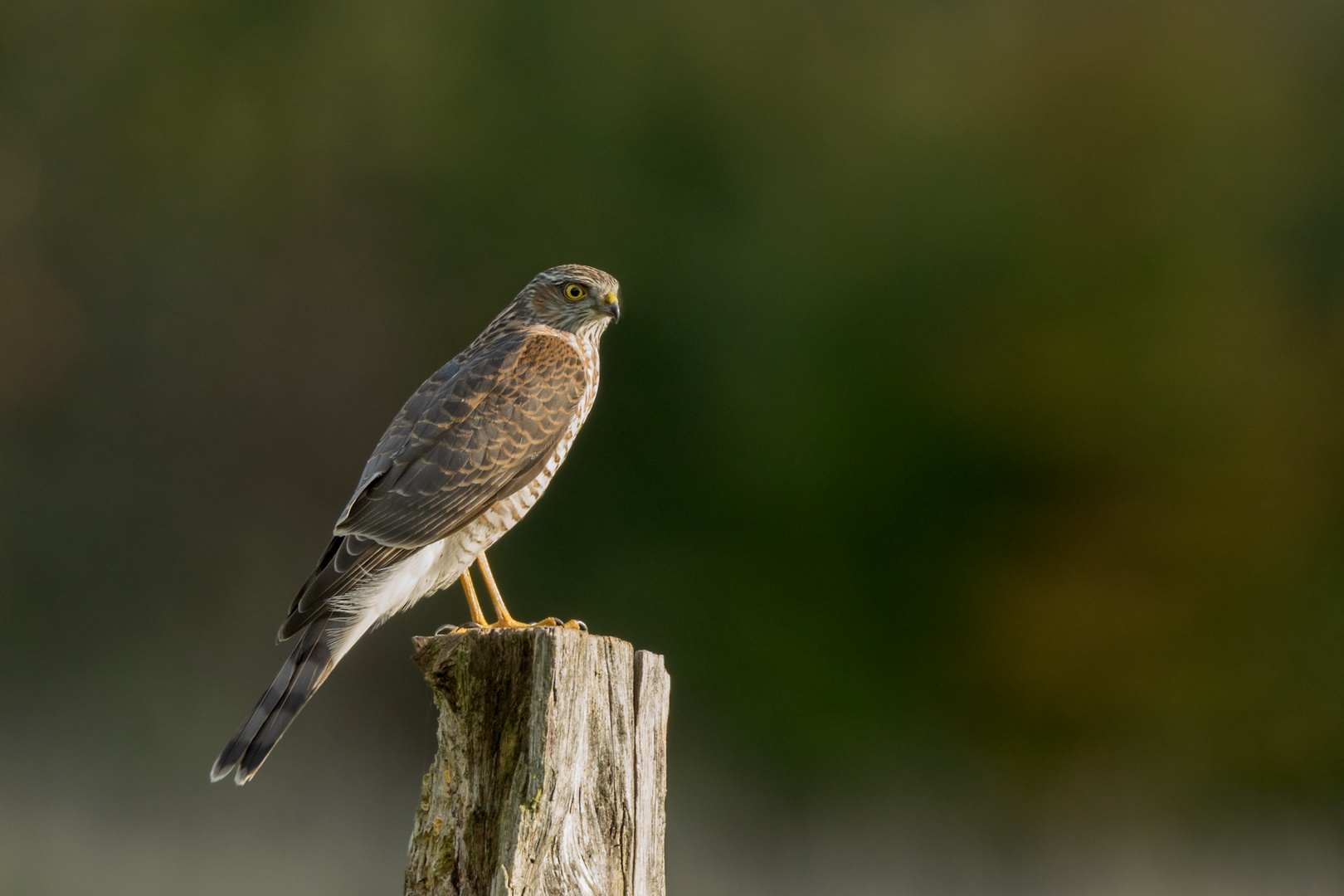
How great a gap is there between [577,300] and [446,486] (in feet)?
3.69

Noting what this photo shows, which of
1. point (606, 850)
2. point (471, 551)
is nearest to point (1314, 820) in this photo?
point (471, 551)

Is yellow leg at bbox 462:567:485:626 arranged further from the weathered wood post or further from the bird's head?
the weathered wood post

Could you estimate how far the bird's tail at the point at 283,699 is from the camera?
131 inches

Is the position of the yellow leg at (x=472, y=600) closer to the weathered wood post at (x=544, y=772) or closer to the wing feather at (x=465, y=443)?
the wing feather at (x=465, y=443)

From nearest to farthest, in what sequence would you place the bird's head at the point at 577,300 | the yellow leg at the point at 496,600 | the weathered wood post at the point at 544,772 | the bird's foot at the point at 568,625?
the weathered wood post at the point at 544,772 < the bird's foot at the point at 568,625 < the yellow leg at the point at 496,600 < the bird's head at the point at 577,300

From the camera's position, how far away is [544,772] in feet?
8.80

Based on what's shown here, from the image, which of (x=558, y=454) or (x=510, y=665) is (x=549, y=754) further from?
(x=558, y=454)

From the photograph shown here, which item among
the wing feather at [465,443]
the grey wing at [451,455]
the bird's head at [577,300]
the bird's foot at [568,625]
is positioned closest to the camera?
the bird's foot at [568,625]

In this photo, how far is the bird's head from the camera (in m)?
4.84

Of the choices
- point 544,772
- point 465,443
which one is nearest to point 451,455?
point 465,443

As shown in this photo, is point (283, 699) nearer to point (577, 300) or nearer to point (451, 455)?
point (451, 455)

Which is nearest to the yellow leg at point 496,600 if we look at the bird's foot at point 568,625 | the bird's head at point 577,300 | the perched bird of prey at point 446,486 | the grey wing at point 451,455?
the perched bird of prey at point 446,486

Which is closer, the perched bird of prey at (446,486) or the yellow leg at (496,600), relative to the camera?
the perched bird of prey at (446,486)

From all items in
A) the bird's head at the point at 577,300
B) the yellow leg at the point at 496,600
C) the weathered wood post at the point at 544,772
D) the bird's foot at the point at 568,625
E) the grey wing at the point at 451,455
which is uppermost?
the bird's head at the point at 577,300
